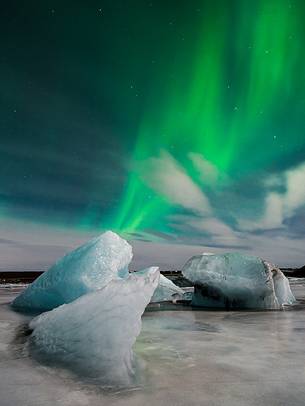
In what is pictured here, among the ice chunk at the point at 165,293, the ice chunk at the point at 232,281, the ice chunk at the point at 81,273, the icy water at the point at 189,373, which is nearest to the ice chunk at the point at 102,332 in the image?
the icy water at the point at 189,373

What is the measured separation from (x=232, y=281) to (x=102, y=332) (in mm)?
5046

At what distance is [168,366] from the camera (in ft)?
8.70

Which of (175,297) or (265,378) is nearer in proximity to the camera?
(265,378)

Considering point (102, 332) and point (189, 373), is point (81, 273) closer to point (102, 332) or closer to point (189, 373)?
point (102, 332)

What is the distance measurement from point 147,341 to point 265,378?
1.51 metres

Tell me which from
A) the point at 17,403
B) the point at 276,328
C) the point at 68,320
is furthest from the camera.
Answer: the point at 276,328

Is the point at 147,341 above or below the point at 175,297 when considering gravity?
below

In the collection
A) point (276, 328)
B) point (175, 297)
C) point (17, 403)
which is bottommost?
point (17, 403)

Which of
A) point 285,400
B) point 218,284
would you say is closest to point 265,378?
point 285,400

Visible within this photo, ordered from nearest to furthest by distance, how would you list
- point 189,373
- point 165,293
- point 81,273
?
point 189,373
point 81,273
point 165,293

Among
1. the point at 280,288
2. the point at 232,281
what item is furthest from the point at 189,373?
the point at 280,288

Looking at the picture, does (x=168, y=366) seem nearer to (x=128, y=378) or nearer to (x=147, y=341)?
(x=128, y=378)

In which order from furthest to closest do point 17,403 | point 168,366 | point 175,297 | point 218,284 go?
point 175,297
point 218,284
point 168,366
point 17,403

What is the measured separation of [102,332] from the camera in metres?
2.81
